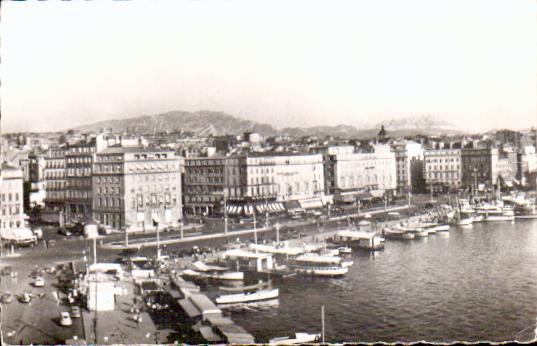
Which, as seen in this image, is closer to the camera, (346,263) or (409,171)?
(346,263)

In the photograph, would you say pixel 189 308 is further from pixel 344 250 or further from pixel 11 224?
pixel 344 250

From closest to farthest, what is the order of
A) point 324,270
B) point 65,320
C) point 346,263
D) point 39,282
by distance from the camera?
point 65,320 → point 39,282 → point 324,270 → point 346,263

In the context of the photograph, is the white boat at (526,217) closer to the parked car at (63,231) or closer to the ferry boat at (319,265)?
the ferry boat at (319,265)

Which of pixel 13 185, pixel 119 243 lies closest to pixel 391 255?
pixel 119 243

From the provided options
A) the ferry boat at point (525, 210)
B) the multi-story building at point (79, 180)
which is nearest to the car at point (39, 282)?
the multi-story building at point (79, 180)

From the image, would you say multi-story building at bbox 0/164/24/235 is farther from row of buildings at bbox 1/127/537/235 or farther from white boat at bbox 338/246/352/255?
white boat at bbox 338/246/352/255

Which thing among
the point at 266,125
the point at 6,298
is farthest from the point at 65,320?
the point at 266,125
